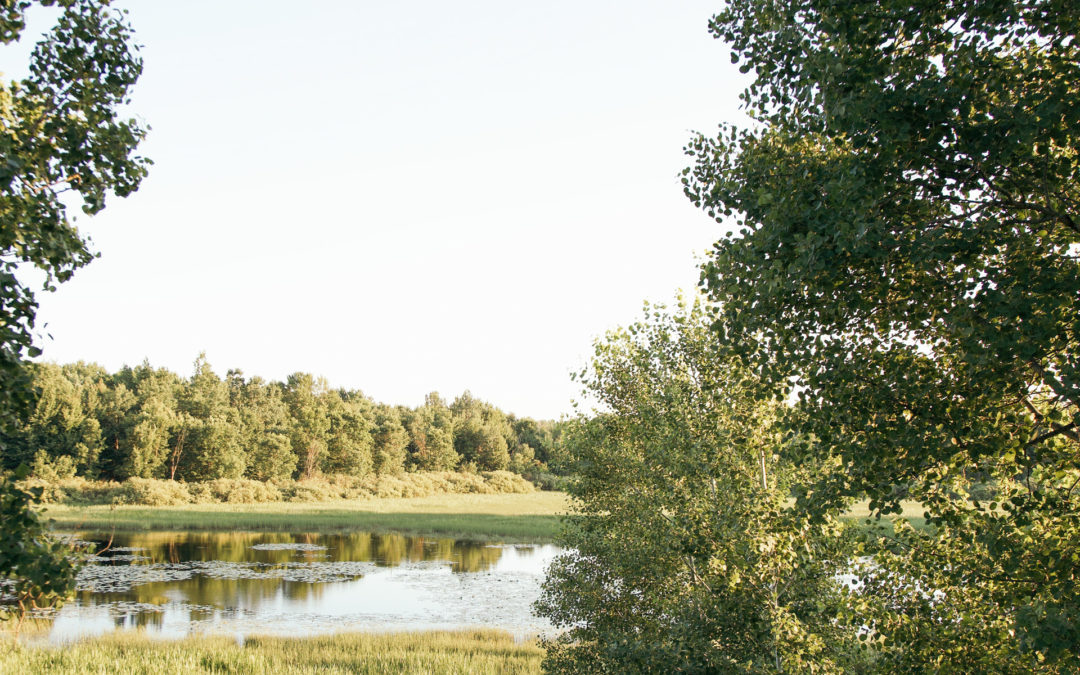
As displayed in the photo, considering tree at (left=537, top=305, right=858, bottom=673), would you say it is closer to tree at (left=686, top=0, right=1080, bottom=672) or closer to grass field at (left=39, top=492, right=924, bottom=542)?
tree at (left=686, top=0, right=1080, bottom=672)

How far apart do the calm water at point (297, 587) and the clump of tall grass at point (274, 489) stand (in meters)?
17.4

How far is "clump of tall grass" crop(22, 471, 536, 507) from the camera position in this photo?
63438 millimetres

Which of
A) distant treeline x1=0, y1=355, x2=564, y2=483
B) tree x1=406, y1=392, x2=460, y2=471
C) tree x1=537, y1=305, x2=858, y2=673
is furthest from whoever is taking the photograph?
tree x1=406, y1=392, x2=460, y2=471

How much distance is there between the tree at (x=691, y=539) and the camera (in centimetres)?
1039

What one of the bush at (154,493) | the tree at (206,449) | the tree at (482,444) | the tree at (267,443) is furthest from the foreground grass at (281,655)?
the tree at (482,444)

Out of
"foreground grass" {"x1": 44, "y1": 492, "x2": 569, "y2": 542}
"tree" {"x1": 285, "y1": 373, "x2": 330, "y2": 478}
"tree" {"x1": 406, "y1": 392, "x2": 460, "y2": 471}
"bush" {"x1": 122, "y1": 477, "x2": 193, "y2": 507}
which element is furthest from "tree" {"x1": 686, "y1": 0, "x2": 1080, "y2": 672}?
"tree" {"x1": 406, "y1": 392, "x2": 460, "y2": 471}

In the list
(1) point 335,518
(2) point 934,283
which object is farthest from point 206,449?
(2) point 934,283

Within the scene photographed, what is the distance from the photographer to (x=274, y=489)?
73375mm

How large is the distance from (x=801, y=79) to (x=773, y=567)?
7.39 meters

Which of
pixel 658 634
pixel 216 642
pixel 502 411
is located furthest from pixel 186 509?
pixel 502 411

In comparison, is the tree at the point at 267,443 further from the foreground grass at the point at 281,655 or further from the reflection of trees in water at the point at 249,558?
the foreground grass at the point at 281,655

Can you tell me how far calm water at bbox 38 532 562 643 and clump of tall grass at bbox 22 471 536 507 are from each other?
17443mm

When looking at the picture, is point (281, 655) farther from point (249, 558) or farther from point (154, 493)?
point (154, 493)

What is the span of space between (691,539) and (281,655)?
1546 centimetres
